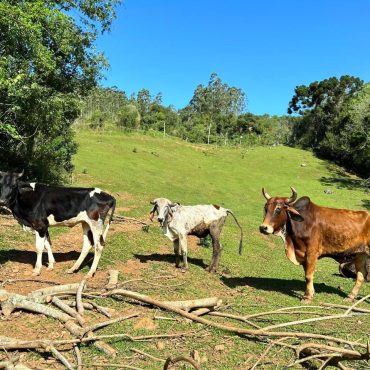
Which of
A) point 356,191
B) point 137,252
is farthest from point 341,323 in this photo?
point 356,191

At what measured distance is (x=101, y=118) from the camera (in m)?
56.0

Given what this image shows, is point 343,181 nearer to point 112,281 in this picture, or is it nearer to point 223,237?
point 223,237

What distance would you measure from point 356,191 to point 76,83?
2779 centimetres

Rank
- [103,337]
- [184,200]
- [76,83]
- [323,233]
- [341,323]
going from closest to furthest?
[103,337] → [341,323] → [323,233] → [76,83] → [184,200]

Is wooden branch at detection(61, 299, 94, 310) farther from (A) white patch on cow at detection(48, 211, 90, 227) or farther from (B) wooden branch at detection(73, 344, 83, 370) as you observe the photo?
(A) white patch on cow at detection(48, 211, 90, 227)

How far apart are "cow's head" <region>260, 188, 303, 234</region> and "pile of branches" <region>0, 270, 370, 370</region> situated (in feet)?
7.19

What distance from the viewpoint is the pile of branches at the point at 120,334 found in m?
5.30

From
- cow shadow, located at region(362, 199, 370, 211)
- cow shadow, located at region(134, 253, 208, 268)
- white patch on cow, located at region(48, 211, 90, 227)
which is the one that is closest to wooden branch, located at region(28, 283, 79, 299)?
white patch on cow, located at region(48, 211, 90, 227)

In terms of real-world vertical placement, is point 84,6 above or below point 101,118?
above

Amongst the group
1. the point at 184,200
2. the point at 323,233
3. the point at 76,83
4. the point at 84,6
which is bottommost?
the point at 184,200

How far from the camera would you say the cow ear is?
30.6 ft

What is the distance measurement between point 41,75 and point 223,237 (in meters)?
9.14

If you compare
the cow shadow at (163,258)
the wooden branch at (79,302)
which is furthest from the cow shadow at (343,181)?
the wooden branch at (79,302)

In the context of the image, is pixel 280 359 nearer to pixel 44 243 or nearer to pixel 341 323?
pixel 341 323
